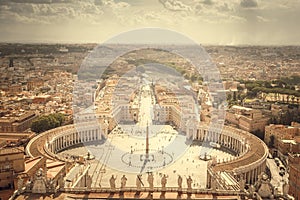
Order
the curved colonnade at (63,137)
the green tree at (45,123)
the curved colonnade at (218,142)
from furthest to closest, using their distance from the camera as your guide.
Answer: the green tree at (45,123) < the curved colonnade at (63,137) < the curved colonnade at (218,142)

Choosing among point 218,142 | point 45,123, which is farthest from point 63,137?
point 218,142

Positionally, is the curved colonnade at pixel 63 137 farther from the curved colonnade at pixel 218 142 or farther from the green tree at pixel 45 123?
the green tree at pixel 45 123

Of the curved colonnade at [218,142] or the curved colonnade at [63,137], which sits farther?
the curved colonnade at [63,137]

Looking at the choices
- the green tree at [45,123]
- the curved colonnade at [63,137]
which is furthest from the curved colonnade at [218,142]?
the green tree at [45,123]

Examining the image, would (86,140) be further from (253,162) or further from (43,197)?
(43,197)

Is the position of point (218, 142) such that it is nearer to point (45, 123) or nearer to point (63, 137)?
point (63, 137)

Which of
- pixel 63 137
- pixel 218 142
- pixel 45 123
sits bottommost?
pixel 218 142

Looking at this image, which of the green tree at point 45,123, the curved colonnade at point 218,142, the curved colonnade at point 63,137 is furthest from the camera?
the green tree at point 45,123

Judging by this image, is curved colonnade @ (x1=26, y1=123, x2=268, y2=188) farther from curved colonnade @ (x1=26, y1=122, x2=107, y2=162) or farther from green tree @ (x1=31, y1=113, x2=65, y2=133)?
green tree @ (x1=31, y1=113, x2=65, y2=133)

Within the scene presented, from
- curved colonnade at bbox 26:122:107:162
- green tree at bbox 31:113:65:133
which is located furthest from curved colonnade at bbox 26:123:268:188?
green tree at bbox 31:113:65:133
